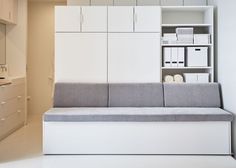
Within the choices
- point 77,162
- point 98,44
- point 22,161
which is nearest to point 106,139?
point 77,162

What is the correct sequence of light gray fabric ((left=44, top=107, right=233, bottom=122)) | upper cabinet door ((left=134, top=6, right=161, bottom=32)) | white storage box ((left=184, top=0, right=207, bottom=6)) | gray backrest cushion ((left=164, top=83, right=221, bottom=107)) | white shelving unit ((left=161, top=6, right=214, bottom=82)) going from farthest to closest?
white storage box ((left=184, top=0, right=207, bottom=6)) < white shelving unit ((left=161, top=6, right=214, bottom=82)) < upper cabinet door ((left=134, top=6, right=161, bottom=32)) < gray backrest cushion ((left=164, top=83, right=221, bottom=107)) < light gray fabric ((left=44, top=107, right=233, bottom=122))

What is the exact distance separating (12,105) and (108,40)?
1952 mm

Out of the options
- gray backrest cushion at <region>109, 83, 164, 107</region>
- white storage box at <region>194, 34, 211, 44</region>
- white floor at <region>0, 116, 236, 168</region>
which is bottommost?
white floor at <region>0, 116, 236, 168</region>

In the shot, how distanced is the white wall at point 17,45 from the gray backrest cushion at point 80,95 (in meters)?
1.59

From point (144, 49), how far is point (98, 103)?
3.38 feet

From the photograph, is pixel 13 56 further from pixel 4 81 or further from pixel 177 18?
pixel 177 18

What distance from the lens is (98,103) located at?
436cm

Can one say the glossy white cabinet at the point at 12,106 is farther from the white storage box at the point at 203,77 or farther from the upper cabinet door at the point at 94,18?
the white storage box at the point at 203,77

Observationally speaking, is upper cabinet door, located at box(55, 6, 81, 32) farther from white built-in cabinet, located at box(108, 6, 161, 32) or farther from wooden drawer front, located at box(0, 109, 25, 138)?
wooden drawer front, located at box(0, 109, 25, 138)

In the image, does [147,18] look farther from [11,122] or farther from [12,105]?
[11,122]

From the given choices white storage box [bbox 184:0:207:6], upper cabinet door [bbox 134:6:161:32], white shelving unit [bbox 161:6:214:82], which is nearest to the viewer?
upper cabinet door [bbox 134:6:161:32]

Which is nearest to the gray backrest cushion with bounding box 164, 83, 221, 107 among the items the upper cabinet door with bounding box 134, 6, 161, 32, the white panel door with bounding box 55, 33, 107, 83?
the upper cabinet door with bounding box 134, 6, 161, 32

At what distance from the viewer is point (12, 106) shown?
5023 millimetres

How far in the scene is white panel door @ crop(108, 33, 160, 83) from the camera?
14.6 ft
